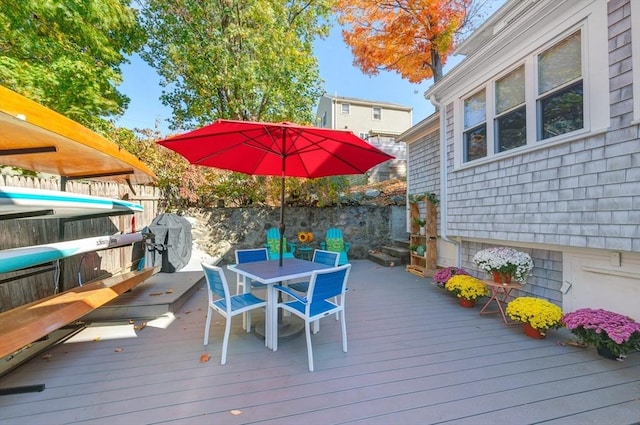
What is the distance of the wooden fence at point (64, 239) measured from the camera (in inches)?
120

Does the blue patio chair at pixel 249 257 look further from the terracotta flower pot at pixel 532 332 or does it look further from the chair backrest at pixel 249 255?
the terracotta flower pot at pixel 532 332

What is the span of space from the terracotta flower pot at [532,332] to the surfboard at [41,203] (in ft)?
→ 15.9

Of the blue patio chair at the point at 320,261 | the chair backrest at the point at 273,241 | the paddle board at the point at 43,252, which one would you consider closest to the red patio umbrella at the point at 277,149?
the blue patio chair at the point at 320,261

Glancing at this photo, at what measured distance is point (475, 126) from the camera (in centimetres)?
444

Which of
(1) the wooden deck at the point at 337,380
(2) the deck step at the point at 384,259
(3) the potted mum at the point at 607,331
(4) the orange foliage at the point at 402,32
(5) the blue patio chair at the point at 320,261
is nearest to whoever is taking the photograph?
(1) the wooden deck at the point at 337,380

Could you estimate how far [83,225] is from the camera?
14.0 ft

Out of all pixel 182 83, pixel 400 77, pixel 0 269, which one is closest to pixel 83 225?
pixel 0 269

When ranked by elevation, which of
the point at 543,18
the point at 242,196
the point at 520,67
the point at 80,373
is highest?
the point at 543,18

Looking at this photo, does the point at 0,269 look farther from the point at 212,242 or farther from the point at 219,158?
the point at 212,242

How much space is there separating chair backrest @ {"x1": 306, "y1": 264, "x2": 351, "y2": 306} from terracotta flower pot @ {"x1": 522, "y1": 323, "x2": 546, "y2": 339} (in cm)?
213

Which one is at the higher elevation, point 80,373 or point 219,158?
point 219,158

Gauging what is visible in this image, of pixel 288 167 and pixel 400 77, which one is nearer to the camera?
pixel 288 167

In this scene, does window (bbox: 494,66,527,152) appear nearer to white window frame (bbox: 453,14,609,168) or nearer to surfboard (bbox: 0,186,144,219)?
white window frame (bbox: 453,14,609,168)

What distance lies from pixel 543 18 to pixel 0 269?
226 inches
